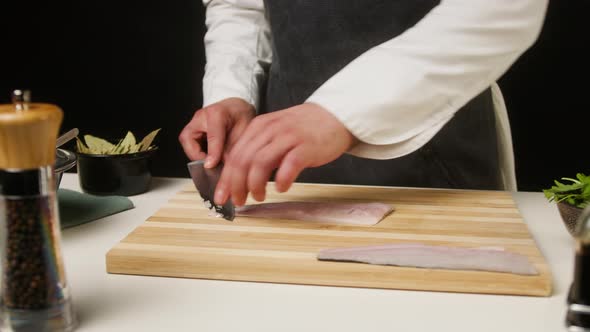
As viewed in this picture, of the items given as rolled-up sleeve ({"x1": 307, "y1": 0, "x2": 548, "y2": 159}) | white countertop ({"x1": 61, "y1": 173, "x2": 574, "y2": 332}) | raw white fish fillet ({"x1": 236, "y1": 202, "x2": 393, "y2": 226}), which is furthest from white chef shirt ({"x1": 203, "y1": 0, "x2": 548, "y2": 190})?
white countertop ({"x1": 61, "y1": 173, "x2": 574, "y2": 332})

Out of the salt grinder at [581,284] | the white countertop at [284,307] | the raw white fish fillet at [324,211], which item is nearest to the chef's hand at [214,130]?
the raw white fish fillet at [324,211]

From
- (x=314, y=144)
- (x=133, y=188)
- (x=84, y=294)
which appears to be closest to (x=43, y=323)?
(x=84, y=294)

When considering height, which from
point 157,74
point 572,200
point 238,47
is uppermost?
point 238,47

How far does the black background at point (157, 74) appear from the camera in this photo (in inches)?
93.8

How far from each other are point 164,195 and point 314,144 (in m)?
0.46

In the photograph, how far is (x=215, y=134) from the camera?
131 centimetres

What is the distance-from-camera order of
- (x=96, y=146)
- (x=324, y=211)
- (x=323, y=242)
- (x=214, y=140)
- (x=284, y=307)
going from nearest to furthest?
(x=284, y=307) → (x=323, y=242) → (x=324, y=211) → (x=214, y=140) → (x=96, y=146)

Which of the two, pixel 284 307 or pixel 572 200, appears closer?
pixel 284 307

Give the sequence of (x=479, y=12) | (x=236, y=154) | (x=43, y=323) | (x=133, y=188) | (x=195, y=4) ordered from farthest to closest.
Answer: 1. (x=195, y=4)
2. (x=133, y=188)
3. (x=479, y=12)
4. (x=236, y=154)
5. (x=43, y=323)

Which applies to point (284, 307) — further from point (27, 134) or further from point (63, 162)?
point (63, 162)

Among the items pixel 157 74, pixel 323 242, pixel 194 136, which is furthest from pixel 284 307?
pixel 157 74

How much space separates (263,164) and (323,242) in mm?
151

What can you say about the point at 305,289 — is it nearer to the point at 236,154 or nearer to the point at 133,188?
the point at 236,154

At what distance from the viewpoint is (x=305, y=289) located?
0.94 metres
